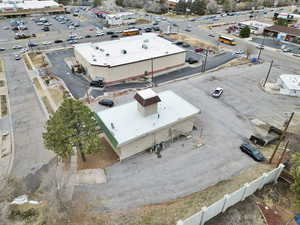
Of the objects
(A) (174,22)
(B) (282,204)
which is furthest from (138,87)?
(A) (174,22)

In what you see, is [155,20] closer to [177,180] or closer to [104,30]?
[104,30]

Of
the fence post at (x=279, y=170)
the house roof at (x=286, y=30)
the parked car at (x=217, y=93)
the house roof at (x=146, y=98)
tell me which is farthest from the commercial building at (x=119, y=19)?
the fence post at (x=279, y=170)

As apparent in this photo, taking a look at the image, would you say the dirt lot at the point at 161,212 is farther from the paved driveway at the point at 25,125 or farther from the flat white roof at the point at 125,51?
the flat white roof at the point at 125,51

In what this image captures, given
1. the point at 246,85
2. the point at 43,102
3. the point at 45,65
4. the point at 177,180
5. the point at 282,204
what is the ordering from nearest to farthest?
the point at 282,204 < the point at 177,180 < the point at 43,102 < the point at 246,85 < the point at 45,65

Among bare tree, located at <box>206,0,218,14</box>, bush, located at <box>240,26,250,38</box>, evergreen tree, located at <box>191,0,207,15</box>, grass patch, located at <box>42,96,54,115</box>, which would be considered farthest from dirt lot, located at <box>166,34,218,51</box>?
bare tree, located at <box>206,0,218,14</box>

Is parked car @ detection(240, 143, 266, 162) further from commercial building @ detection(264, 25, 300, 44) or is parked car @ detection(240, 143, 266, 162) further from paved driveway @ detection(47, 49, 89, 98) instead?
commercial building @ detection(264, 25, 300, 44)

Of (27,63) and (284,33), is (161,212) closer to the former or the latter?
(27,63)
